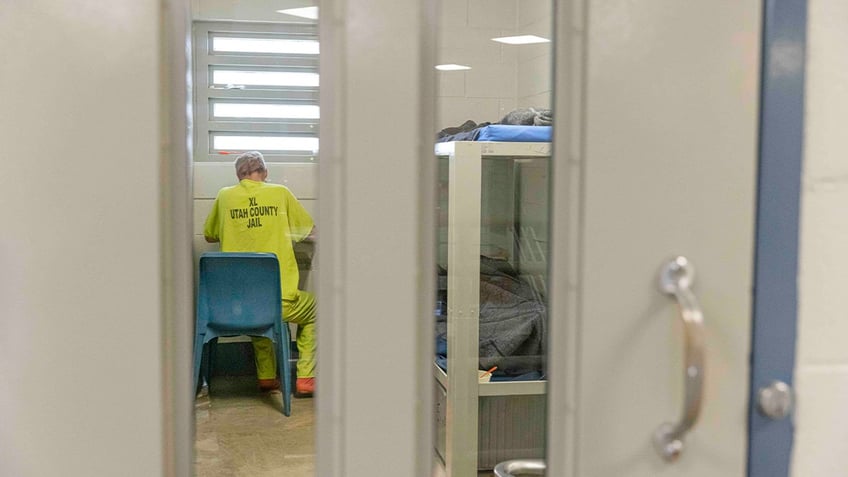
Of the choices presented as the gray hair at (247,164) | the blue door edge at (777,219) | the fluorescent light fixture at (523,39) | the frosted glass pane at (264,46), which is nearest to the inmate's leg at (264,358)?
the gray hair at (247,164)

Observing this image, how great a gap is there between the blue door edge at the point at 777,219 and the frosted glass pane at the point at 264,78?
0.47m

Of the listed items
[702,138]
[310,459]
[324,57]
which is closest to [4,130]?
[324,57]

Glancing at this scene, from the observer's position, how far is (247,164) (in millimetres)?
764

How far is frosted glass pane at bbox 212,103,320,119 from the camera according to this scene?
773 millimetres

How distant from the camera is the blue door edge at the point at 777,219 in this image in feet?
3.00

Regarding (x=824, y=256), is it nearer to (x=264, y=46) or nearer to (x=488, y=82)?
(x=488, y=82)

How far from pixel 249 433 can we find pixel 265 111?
0.95 feet

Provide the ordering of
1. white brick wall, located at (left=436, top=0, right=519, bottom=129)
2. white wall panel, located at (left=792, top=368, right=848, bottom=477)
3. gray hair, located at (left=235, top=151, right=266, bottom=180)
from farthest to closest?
white wall panel, located at (left=792, top=368, right=848, bottom=477)
white brick wall, located at (left=436, top=0, right=519, bottom=129)
gray hair, located at (left=235, top=151, right=266, bottom=180)

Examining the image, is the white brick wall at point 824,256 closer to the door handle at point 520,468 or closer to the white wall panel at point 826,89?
the white wall panel at point 826,89

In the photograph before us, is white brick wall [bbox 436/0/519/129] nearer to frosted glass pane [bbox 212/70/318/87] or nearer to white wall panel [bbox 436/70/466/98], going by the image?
white wall panel [bbox 436/70/466/98]

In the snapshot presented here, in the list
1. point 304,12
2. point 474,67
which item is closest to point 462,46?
point 474,67

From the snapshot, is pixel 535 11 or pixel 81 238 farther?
pixel 535 11

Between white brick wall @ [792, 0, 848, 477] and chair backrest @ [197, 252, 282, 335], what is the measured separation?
1.83 ft

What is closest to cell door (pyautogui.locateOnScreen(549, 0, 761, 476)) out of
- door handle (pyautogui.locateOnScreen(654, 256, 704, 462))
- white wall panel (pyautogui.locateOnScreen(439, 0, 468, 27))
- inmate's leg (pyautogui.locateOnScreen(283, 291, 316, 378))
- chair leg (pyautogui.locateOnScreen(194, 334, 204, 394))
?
door handle (pyautogui.locateOnScreen(654, 256, 704, 462))
